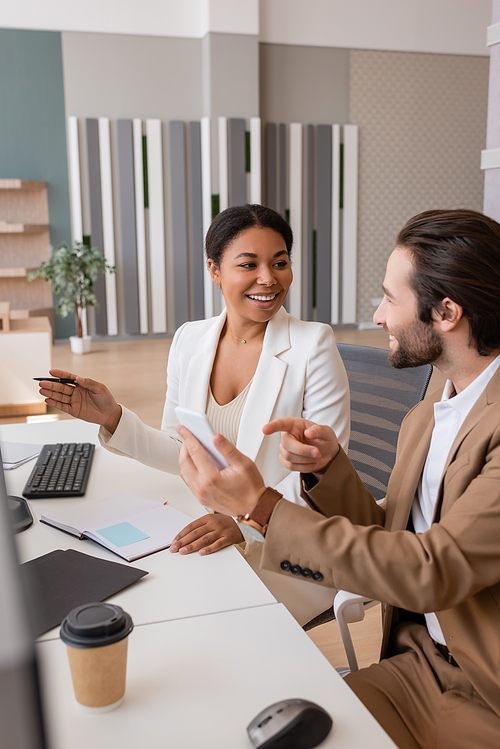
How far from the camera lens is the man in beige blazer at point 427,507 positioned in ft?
3.10

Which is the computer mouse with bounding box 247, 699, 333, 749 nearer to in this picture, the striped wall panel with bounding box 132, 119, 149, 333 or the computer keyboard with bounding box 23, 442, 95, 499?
the computer keyboard with bounding box 23, 442, 95, 499

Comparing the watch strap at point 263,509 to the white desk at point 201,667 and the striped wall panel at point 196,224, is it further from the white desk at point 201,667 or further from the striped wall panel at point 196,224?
the striped wall panel at point 196,224

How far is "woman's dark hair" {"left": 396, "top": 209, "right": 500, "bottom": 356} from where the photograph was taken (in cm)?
108

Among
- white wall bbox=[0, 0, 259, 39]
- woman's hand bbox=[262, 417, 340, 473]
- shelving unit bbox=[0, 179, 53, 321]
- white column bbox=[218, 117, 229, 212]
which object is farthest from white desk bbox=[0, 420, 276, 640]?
white wall bbox=[0, 0, 259, 39]

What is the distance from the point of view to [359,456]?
6.40 ft

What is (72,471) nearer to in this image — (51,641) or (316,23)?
(51,641)

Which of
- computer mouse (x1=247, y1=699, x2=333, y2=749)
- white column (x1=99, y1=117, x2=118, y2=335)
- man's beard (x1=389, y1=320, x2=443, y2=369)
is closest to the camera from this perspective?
computer mouse (x1=247, y1=699, x2=333, y2=749)

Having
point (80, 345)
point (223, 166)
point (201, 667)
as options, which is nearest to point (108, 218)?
point (223, 166)

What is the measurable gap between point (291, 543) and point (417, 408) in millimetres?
487

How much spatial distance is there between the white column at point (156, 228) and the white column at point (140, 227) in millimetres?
81

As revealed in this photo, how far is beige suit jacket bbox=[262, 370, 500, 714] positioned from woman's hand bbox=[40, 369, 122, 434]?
2.56ft

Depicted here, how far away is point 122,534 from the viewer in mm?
1295

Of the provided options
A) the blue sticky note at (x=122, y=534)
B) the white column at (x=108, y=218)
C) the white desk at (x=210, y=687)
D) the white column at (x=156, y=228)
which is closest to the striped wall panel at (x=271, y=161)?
the white column at (x=156, y=228)

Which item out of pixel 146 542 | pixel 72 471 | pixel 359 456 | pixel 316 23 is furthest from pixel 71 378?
pixel 316 23
